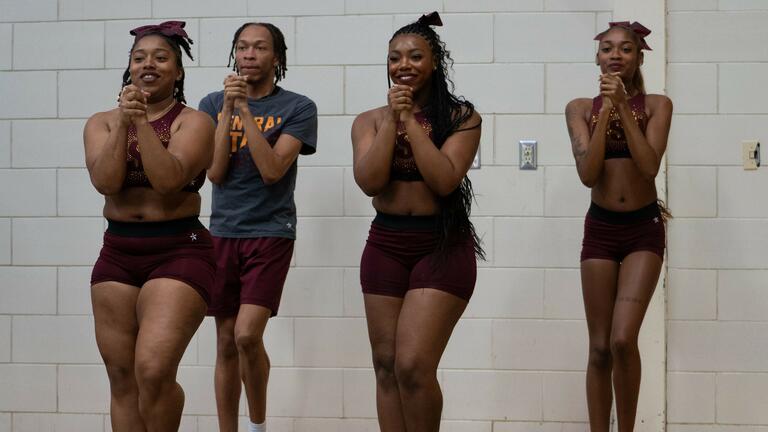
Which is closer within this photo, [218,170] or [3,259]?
[218,170]

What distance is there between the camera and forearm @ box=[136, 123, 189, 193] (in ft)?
10.2

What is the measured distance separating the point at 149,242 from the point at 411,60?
105 centimetres

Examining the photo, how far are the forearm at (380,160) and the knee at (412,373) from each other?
0.58m

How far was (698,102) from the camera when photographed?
15.4ft

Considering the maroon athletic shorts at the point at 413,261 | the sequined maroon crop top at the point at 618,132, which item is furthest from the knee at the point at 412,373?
the sequined maroon crop top at the point at 618,132

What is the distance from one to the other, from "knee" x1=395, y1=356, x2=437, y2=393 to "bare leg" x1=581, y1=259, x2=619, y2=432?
0.98 meters

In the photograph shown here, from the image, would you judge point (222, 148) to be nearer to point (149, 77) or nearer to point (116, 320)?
point (149, 77)

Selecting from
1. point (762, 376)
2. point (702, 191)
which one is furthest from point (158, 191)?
point (762, 376)

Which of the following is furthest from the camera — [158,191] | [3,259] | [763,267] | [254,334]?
[3,259]

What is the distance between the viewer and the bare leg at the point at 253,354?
12.8 feet

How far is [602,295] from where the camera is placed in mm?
3900

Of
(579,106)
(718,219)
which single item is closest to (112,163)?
(579,106)

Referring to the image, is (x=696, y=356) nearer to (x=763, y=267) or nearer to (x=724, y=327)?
(x=724, y=327)

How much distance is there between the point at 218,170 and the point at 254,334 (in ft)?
2.22
